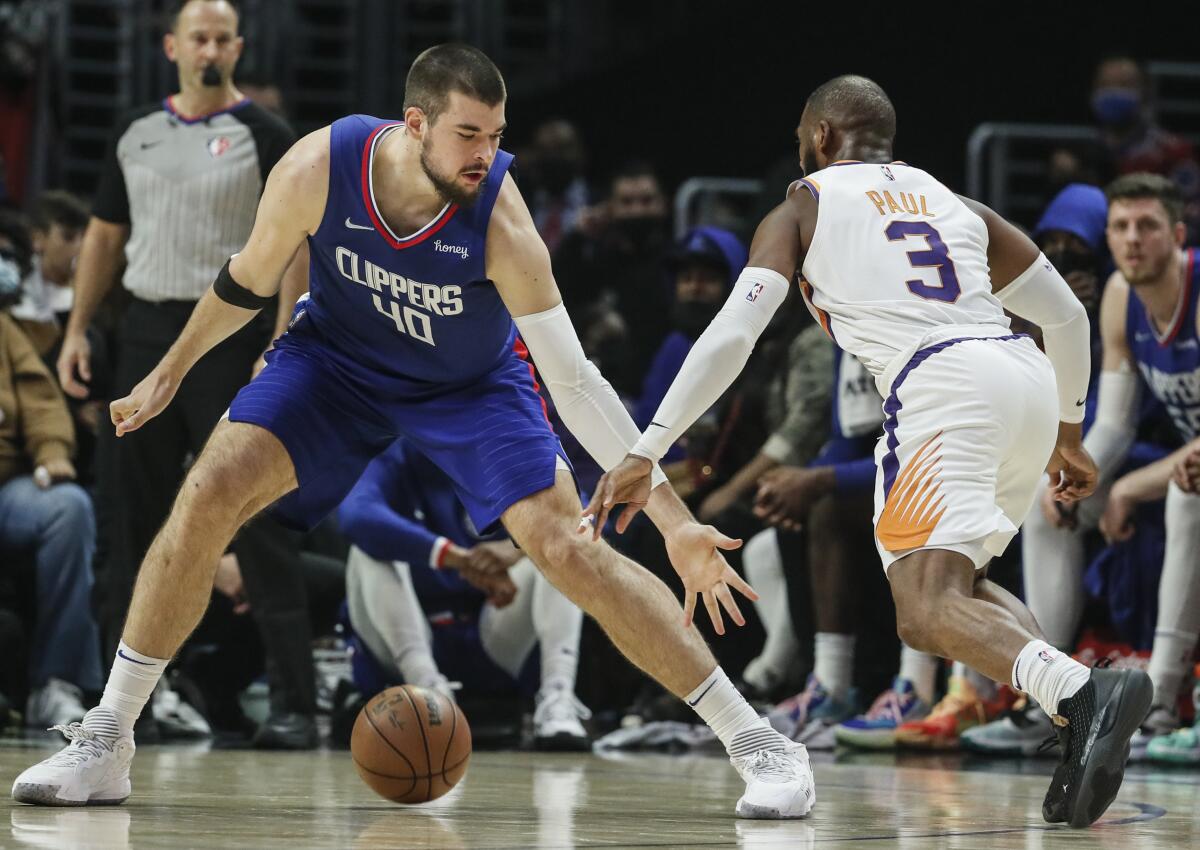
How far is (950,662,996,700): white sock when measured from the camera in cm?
635

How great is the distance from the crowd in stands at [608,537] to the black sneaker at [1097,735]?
2.14 metres

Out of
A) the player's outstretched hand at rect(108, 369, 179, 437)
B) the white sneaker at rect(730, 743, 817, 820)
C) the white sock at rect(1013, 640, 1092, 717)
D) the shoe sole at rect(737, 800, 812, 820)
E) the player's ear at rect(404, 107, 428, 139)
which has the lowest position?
the shoe sole at rect(737, 800, 812, 820)

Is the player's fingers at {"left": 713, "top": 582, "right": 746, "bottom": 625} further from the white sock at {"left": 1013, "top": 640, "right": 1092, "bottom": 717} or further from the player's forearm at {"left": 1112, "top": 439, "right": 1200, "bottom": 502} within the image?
the player's forearm at {"left": 1112, "top": 439, "right": 1200, "bottom": 502}

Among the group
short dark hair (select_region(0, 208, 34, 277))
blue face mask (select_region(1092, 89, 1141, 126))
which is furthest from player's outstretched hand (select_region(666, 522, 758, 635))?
blue face mask (select_region(1092, 89, 1141, 126))

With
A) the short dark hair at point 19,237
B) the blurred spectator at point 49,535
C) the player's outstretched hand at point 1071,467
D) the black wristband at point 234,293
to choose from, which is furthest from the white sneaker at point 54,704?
the player's outstretched hand at point 1071,467

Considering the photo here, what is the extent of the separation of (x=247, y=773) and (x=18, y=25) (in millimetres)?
8013

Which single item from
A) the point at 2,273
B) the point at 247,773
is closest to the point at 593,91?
the point at 2,273

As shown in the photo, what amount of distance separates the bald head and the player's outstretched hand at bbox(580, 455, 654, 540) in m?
1.12

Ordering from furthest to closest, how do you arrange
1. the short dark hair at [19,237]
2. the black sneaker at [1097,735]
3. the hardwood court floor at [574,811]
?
the short dark hair at [19,237] < the black sneaker at [1097,735] < the hardwood court floor at [574,811]

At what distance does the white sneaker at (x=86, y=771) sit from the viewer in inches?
152

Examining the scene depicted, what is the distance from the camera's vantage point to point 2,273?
23.3ft

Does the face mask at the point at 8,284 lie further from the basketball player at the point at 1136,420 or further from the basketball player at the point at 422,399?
the basketball player at the point at 1136,420

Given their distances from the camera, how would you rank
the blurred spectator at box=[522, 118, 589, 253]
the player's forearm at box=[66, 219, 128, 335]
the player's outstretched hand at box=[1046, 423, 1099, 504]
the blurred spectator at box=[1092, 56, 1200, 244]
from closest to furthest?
1. the player's outstretched hand at box=[1046, 423, 1099, 504]
2. the player's forearm at box=[66, 219, 128, 335]
3. the blurred spectator at box=[1092, 56, 1200, 244]
4. the blurred spectator at box=[522, 118, 589, 253]

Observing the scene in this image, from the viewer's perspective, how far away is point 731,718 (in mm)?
4039
